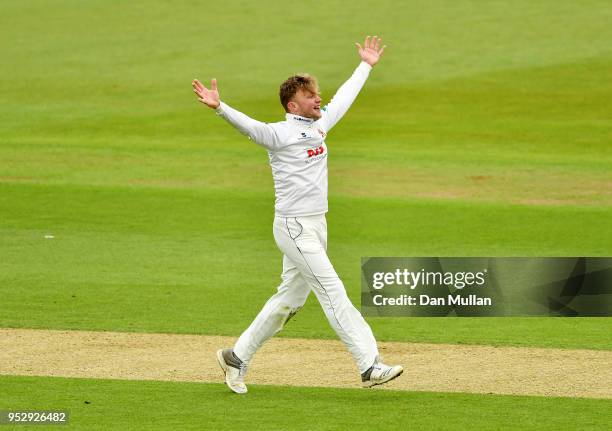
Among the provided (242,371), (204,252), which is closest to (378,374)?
(242,371)

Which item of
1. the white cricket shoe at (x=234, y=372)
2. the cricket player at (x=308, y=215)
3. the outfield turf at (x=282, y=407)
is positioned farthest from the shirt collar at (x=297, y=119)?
the outfield turf at (x=282, y=407)

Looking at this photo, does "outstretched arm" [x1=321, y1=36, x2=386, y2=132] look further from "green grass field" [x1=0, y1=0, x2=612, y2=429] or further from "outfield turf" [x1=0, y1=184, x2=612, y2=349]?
"outfield turf" [x1=0, y1=184, x2=612, y2=349]

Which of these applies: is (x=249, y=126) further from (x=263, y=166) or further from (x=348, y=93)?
(x=263, y=166)

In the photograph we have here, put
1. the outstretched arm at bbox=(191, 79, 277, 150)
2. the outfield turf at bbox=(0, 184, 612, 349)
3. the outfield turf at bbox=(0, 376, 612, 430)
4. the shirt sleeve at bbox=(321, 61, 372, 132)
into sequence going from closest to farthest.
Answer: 1. the outfield turf at bbox=(0, 376, 612, 430)
2. the outstretched arm at bbox=(191, 79, 277, 150)
3. the shirt sleeve at bbox=(321, 61, 372, 132)
4. the outfield turf at bbox=(0, 184, 612, 349)

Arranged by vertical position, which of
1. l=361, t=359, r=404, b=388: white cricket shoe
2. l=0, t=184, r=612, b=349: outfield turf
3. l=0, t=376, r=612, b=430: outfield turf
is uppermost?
l=361, t=359, r=404, b=388: white cricket shoe

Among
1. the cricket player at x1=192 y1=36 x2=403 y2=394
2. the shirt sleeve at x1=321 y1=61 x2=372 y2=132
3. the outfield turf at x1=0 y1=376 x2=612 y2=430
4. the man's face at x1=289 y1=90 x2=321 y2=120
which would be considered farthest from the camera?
the shirt sleeve at x1=321 y1=61 x2=372 y2=132

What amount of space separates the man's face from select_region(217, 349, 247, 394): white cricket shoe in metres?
2.02

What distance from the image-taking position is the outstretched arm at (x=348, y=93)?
1088cm

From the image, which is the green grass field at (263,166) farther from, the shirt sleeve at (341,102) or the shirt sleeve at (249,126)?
the shirt sleeve at (341,102)

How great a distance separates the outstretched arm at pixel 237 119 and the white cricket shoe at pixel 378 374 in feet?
6.19

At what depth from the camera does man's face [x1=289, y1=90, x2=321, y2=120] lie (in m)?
10.4

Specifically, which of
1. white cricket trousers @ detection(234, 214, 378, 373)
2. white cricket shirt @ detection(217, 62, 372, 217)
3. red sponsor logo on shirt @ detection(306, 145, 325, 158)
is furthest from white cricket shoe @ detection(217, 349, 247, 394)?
red sponsor logo on shirt @ detection(306, 145, 325, 158)

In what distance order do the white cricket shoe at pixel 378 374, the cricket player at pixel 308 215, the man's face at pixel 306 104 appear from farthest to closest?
the man's face at pixel 306 104
the cricket player at pixel 308 215
the white cricket shoe at pixel 378 374

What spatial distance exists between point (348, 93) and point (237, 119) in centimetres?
151
